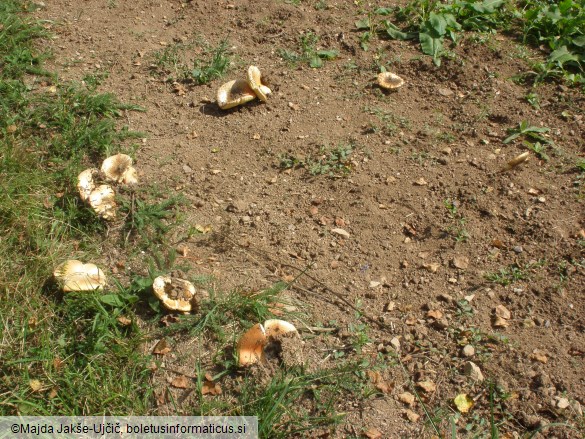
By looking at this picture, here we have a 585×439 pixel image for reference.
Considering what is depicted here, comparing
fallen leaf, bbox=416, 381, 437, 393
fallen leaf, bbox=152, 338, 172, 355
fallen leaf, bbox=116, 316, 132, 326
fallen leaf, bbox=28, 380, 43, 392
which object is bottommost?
fallen leaf, bbox=28, 380, 43, 392

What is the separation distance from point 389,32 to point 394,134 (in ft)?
3.72

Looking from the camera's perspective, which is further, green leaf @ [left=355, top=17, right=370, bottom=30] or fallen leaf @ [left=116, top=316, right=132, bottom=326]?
green leaf @ [left=355, top=17, right=370, bottom=30]

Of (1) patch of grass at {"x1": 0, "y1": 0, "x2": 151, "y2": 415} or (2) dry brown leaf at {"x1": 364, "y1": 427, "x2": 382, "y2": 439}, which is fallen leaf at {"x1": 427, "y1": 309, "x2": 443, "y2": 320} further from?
(1) patch of grass at {"x1": 0, "y1": 0, "x2": 151, "y2": 415}

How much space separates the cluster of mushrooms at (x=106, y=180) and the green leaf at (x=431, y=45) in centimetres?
226

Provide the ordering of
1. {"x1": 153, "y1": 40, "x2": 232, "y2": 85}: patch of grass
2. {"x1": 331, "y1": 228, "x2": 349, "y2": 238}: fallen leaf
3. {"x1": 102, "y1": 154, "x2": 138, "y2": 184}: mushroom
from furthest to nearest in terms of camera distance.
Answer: {"x1": 153, "y1": 40, "x2": 232, "y2": 85}: patch of grass < {"x1": 102, "y1": 154, "x2": 138, "y2": 184}: mushroom < {"x1": 331, "y1": 228, "x2": 349, "y2": 238}: fallen leaf

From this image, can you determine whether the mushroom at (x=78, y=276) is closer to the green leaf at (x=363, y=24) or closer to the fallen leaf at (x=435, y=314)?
the fallen leaf at (x=435, y=314)

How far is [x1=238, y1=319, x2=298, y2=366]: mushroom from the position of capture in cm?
278

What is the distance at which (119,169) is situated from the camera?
3672 mm

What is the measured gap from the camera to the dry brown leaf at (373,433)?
102 inches

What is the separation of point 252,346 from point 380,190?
132 centimetres

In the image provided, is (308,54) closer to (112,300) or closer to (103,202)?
(103,202)

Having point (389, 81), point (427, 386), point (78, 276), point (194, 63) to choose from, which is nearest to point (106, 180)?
point (78, 276)

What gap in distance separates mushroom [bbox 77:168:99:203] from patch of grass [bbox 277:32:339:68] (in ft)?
5.55

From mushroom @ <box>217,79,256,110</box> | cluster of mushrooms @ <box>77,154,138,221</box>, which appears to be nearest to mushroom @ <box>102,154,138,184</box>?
cluster of mushrooms @ <box>77,154,138,221</box>
